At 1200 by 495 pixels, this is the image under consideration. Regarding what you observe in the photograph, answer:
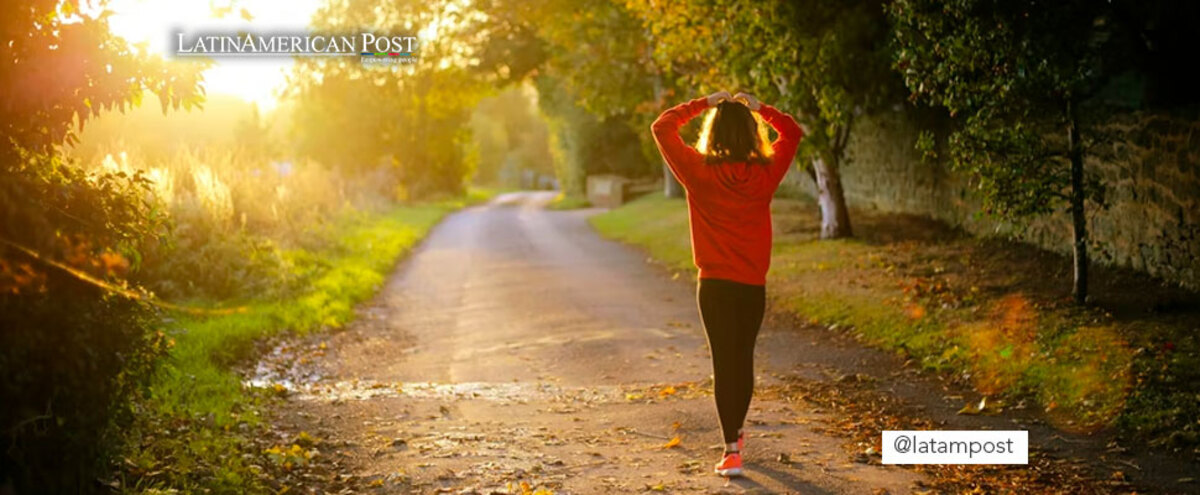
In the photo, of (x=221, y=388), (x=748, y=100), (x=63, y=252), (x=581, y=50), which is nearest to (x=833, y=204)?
(x=581, y=50)

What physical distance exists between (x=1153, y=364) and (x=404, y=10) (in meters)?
24.7

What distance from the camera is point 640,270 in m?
20.5

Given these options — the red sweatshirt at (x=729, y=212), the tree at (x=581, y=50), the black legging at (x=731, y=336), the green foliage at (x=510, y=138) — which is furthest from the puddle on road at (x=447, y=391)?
the green foliage at (x=510, y=138)

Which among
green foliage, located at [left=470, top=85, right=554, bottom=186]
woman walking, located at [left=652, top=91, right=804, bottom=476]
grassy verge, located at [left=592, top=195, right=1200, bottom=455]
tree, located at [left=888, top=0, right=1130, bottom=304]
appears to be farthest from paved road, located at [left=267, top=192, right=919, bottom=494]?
green foliage, located at [left=470, top=85, right=554, bottom=186]

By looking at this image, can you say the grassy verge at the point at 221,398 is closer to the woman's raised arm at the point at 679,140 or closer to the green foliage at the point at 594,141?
the woman's raised arm at the point at 679,140

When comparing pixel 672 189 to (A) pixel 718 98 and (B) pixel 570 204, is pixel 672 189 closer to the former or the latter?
(B) pixel 570 204

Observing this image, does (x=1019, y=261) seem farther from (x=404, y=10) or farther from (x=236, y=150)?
(x=404, y=10)

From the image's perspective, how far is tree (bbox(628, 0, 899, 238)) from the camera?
17312mm

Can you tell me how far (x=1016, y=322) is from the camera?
36.1 ft

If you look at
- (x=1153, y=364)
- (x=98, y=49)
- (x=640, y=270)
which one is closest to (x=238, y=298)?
(x=640, y=270)

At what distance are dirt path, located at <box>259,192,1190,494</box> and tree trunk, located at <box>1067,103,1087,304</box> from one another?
2.29 m

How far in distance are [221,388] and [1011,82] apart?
7.72 metres

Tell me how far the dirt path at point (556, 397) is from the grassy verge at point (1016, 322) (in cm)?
62

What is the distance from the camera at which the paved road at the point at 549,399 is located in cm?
666
